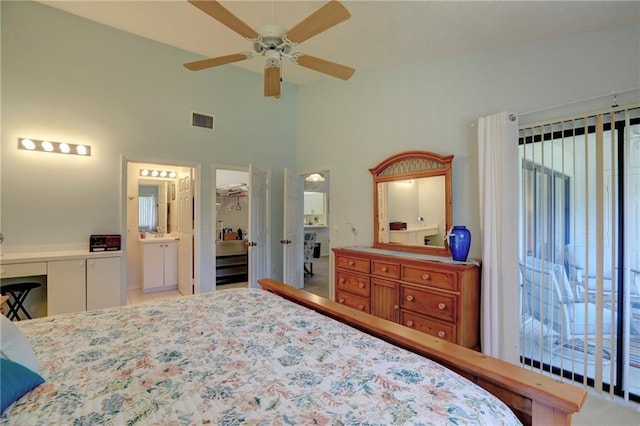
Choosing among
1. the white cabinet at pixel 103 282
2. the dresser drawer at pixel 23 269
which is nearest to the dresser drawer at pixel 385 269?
A: the white cabinet at pixel 103 282

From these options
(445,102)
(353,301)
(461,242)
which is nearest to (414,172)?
(445,102)

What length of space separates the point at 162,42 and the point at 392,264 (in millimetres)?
3954

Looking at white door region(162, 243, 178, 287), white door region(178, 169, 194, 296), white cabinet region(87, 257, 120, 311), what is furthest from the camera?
white door region(162, 243, 178, 287)

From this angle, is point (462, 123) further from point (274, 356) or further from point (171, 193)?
point (171, 193)

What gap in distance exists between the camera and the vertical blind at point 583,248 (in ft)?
7.16

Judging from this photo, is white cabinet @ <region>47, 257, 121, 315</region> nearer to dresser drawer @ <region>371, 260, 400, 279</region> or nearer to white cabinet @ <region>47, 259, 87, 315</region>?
white cabinet @ <region>47, 259, 87, 315</region>

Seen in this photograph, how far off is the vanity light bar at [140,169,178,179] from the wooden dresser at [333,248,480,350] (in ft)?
12.5

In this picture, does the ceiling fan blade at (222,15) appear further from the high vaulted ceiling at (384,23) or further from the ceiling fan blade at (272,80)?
the high vaulted ceiling at (384,23)

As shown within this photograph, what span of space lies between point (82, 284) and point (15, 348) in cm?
274

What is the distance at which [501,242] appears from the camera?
2.68 meters

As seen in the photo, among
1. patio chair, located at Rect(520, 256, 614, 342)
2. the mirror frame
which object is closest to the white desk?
the mirror frame

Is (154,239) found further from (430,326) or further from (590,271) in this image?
(590,271)

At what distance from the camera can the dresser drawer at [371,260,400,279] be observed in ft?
10.3

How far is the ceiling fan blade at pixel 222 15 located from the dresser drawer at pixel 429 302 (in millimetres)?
2516
